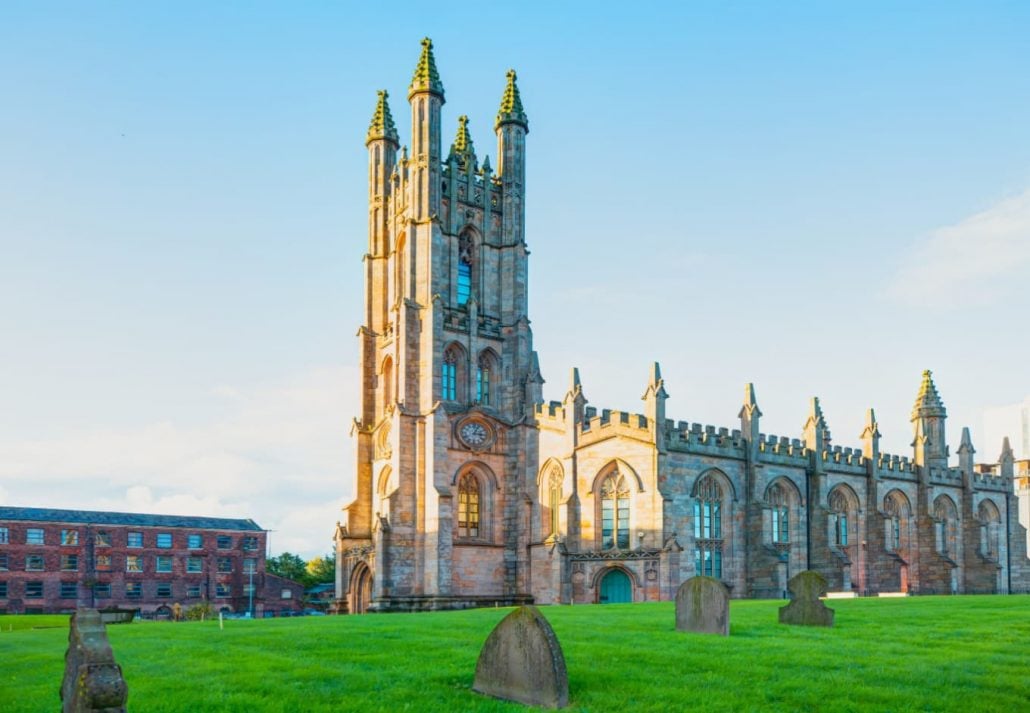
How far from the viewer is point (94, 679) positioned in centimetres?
1057

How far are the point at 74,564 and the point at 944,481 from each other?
6301cm

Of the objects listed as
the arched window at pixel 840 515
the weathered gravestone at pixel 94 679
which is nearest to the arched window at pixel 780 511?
the arched window at pixel 840 515

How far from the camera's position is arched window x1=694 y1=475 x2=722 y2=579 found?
156 ft

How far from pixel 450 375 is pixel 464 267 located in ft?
21.8

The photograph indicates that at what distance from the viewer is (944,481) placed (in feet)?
206

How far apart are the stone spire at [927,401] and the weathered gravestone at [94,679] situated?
6048 cm

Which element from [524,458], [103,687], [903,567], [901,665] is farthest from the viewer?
[903,567]

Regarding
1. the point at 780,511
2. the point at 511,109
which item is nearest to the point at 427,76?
the point at 511,109

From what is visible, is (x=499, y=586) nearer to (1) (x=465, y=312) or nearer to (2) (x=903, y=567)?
(1) (x=465, y=312)

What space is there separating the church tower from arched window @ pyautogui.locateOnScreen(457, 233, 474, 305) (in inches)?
3.2

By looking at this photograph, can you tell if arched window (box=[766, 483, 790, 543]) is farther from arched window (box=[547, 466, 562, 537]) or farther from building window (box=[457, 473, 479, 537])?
building window (box=[457, 473, 479, 537])

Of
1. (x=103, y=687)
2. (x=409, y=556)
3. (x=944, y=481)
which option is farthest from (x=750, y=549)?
(x=103, y=687)

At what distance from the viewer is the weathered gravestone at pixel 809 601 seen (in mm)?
22141

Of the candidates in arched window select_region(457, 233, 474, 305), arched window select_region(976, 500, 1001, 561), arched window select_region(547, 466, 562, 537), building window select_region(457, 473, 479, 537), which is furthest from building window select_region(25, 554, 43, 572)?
arched window select_region(976, 500, 1001, 561)
